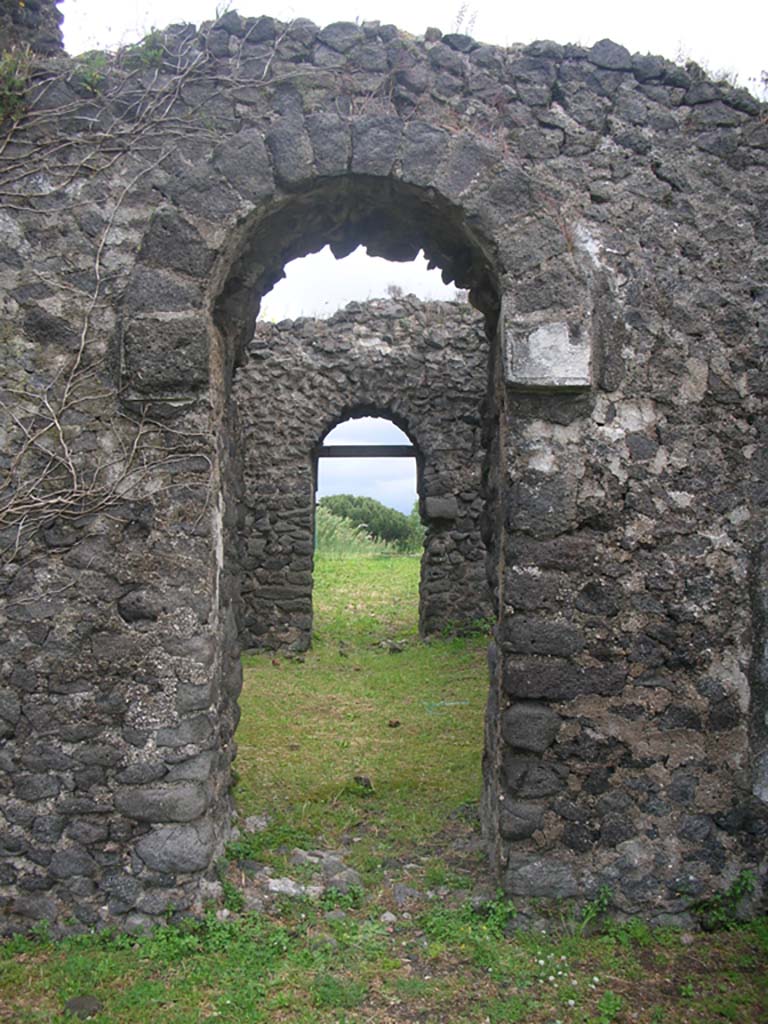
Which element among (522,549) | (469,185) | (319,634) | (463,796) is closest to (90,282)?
(469,185)

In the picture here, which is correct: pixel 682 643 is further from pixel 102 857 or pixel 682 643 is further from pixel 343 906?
pixel 102 857

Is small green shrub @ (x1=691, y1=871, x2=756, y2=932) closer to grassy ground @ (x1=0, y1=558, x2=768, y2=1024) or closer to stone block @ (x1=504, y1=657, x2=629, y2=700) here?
grassy ground @ (x1=0, y1=558, x2=768, y2=1024)

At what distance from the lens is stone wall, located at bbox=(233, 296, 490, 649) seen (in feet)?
32.6

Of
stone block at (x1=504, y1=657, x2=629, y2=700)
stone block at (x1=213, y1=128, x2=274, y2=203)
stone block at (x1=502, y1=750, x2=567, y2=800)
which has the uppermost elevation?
stone block at (x1=213, y1=128, x2=274, y2=203)

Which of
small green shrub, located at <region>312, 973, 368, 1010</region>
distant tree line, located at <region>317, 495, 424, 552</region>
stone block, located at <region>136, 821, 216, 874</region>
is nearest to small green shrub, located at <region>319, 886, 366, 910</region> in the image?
small green shrub, located at <region>312, 973, 368, 1010</region>

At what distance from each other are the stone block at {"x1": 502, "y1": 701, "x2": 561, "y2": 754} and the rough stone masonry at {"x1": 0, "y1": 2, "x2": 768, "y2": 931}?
1 centimetres

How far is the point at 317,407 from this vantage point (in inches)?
392

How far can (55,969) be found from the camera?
329 centimetres

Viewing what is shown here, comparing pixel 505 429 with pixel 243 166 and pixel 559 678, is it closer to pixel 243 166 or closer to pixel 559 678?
pixel 559 678

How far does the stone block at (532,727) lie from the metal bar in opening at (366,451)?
23.3 feet

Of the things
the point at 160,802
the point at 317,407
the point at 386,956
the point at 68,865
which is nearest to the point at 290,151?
the point at 160,802

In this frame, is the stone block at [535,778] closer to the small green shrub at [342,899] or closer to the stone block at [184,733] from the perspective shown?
the small green shrub at [342,899]

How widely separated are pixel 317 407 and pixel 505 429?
6.38 meters

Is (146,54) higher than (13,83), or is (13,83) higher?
(146,54)
